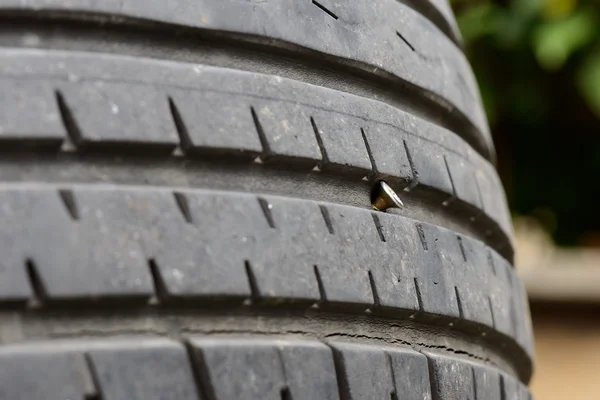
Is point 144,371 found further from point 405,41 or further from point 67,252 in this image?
point 405,41

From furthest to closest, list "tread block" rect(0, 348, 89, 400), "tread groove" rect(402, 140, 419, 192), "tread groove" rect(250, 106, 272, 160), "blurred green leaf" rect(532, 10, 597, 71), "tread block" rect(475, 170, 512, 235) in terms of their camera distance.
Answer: "blurred green leaf" rect(532, 10, 597, 71)
"tread block" rect(475, 170, 512, 235)
"tread groove" rect(402, 140, 419, 192)
"tread groove" rect(250, 106, 272, 160)
"tread block" rect(0, 348, 89, 400)

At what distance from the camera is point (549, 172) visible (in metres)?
2.42

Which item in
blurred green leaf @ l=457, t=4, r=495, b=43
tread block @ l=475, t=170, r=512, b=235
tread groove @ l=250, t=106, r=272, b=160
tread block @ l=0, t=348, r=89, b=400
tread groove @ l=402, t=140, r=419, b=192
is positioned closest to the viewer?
tread block @ l=0, t=348, r=89, b=400

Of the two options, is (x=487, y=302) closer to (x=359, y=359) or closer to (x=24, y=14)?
(x=359, y=359)

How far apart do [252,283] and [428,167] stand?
206 mm

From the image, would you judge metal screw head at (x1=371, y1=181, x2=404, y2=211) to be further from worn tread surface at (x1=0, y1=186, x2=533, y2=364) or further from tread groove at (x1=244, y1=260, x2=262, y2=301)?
tread groove at (x1=244, y1=260, x2=262, y2=301)

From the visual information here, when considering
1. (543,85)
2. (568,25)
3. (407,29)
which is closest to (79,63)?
(407,29)

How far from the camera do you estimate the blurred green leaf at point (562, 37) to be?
2.01 meters

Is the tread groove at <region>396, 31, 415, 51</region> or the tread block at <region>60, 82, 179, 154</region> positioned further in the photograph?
the tread groove at <region>396, 31, 415, 51</region>

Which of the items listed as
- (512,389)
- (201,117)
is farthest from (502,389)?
(201,117)

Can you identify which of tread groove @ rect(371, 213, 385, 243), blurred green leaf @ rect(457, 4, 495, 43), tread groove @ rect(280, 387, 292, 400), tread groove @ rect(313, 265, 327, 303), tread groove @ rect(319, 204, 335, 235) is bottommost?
tread groove @ rect(280, 387, 292, 400)

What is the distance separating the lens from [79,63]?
0.48 m

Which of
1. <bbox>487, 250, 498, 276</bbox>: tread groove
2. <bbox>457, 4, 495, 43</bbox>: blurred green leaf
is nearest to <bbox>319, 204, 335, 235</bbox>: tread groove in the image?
<bbox>487, 250, 498, 276</bbox>: tread groove

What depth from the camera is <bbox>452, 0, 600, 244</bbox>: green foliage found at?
2.07 m
